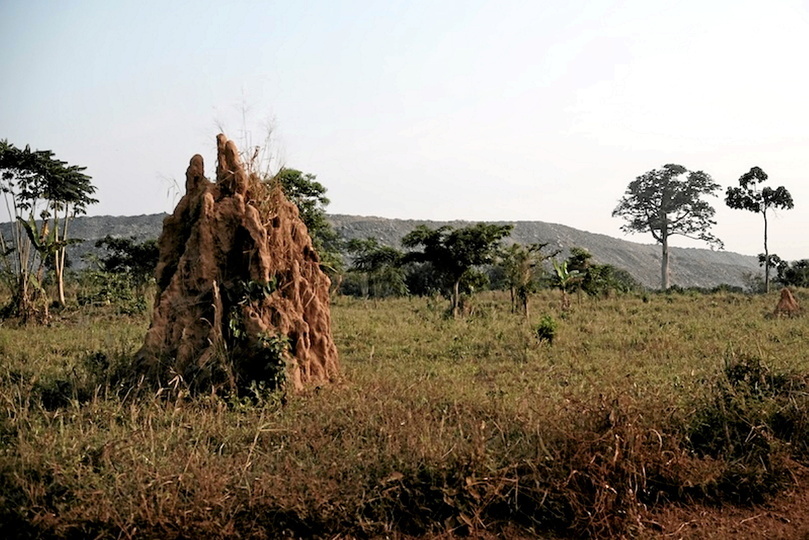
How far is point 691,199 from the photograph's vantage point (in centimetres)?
4769

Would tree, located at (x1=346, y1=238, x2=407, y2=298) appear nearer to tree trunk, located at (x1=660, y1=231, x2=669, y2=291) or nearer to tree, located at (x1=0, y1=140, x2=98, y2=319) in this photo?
tree, located at (x1=0, y1=140, x2=98, y2=319)

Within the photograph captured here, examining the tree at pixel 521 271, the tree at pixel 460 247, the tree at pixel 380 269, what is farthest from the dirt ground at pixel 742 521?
the tree at pixel 380 269

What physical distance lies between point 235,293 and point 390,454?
2.88 meters

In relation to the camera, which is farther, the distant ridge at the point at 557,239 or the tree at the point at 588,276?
the distant ridge at the point at 557,239

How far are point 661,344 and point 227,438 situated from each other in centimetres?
794

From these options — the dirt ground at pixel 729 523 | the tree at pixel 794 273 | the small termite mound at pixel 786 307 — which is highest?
the tree at pixel 794 273

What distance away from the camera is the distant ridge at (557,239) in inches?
2879

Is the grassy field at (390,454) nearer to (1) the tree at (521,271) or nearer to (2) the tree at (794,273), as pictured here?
(1) the tree at (521,271)

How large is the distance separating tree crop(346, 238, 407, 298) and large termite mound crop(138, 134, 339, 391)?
22621mm

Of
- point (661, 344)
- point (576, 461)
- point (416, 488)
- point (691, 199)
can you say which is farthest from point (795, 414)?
point (691, 199)

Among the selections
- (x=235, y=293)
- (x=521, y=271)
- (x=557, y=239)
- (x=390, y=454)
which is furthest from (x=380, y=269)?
(x=557, y=239)

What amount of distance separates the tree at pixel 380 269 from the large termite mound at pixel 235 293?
22621 millimetres

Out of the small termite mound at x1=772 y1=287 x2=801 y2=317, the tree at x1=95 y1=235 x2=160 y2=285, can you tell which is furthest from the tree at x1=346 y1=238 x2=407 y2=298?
the small termite mound at x1=772 y1=287 x2=801 y2=317

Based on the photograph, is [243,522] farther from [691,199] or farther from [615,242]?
[615,242]
